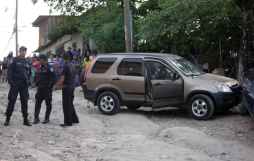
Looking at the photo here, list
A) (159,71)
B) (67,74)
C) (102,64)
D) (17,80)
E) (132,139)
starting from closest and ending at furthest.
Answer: (132,139), (17,80), (67,74), (159,71), (102,64)

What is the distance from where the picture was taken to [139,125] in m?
9.60

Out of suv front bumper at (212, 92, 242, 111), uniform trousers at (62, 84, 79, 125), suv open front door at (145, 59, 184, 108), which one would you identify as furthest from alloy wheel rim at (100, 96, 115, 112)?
suv front bumper at (212, 92, 242, 111)

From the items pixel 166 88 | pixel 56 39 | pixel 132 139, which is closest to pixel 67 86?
pixel 132 139

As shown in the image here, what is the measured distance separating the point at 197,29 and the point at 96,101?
6144 mm

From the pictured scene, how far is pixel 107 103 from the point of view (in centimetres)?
1106

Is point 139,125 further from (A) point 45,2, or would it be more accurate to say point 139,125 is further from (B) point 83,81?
(A) point 45,2

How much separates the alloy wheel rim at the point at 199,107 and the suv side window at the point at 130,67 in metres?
1.84

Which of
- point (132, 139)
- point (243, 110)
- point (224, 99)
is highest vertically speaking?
point (224, 99)

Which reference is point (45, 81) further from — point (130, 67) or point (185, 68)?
point (185, 68)

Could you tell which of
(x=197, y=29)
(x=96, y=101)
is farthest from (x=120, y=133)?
(x=197, y=29)

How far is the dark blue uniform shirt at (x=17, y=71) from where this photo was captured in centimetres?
852

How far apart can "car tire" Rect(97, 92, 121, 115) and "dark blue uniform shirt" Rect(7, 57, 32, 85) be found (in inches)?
112

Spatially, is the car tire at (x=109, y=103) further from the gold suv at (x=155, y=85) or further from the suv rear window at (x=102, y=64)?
the suv rear window at (x=102, y=64)

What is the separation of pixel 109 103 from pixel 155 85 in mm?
1643
